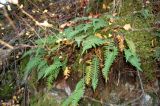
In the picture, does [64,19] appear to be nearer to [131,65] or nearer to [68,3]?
[68,3]

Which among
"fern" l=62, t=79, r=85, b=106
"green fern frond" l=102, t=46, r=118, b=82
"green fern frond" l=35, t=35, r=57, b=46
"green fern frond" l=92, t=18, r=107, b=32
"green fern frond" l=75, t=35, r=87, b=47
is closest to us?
"green fern frond" l=102, t=46, r=118, b=82

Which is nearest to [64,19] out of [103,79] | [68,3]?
[68,3]

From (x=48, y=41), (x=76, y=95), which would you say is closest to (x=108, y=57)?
(x=76, y=95)

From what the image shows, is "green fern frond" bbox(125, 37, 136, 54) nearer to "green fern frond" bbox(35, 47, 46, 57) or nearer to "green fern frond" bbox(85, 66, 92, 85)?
"green fern frond" bbox(85, 66, 92, 85)

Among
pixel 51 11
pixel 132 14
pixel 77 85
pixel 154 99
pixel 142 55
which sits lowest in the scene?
pixel 154 99

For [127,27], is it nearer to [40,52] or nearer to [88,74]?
[88,74]

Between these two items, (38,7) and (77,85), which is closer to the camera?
(77,85)

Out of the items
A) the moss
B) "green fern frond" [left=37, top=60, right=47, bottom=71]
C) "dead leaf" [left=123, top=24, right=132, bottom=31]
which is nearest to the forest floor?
the moss
